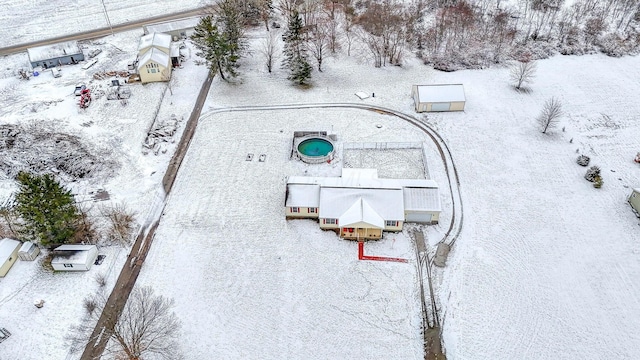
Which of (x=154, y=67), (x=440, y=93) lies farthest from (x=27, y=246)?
(x=440, y=93)

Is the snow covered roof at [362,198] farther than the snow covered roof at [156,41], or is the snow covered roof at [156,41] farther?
the snow covered roof at [156,41]

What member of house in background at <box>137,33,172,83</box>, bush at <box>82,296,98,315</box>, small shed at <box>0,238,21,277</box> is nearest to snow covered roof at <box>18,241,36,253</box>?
small shed at <box>0,238,21,277</box>

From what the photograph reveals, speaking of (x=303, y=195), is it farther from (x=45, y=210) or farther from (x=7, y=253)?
(x=7, y=253)

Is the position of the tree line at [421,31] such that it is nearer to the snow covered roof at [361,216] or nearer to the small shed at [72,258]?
the snow covered roof at [361,216]

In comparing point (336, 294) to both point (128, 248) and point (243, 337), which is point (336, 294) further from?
point (128, 248)

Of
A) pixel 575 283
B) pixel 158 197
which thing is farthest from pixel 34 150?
pixel 575 283

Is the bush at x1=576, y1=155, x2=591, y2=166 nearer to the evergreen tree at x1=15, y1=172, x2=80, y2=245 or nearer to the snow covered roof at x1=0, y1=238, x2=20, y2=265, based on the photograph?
the evergreen tree at x1=15, y1=172, x2=80, y2=245

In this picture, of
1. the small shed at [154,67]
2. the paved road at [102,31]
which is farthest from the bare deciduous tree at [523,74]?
the paved road at [102,31]
